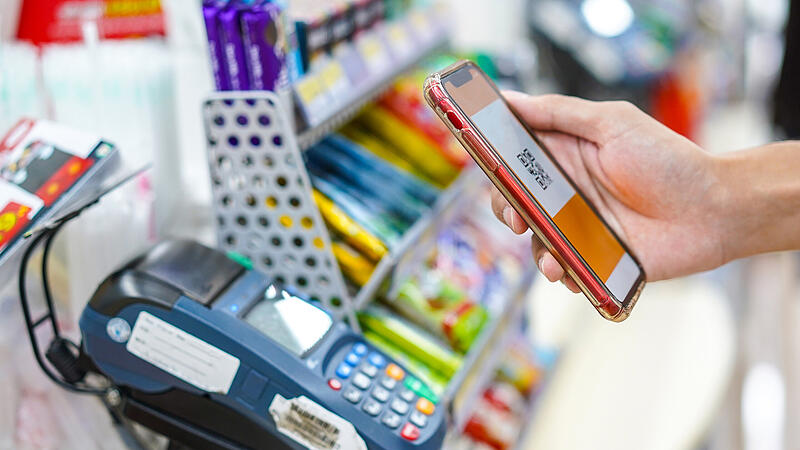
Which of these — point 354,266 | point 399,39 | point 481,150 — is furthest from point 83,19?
point 481,150

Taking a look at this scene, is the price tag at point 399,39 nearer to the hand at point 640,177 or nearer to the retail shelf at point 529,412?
the hand at point 640,177

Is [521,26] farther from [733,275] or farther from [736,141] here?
[736,141]

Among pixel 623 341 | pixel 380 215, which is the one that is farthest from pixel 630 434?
pixel 380 215

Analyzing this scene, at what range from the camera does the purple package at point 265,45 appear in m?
1.08

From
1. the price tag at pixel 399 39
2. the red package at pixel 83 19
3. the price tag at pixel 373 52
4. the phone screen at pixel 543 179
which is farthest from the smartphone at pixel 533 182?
the red package at pixel 83 19

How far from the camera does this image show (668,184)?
1174 mm

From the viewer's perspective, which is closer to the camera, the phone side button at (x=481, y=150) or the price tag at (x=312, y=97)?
the phone side button at (x=481, y=150)

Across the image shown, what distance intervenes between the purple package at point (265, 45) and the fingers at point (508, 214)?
399mm

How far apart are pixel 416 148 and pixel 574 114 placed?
1.83ft

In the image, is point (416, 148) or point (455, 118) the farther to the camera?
point (416, 148)

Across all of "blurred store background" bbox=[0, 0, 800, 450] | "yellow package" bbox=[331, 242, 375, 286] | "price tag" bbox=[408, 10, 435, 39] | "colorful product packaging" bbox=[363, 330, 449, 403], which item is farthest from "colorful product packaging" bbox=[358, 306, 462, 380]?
"price tag" bbox=[408, 10, 435, 39]

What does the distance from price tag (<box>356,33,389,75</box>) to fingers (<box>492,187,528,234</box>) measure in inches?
20.3

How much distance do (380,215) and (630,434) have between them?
38.6 inches

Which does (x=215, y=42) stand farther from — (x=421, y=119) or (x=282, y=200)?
(x=421, y=119)
